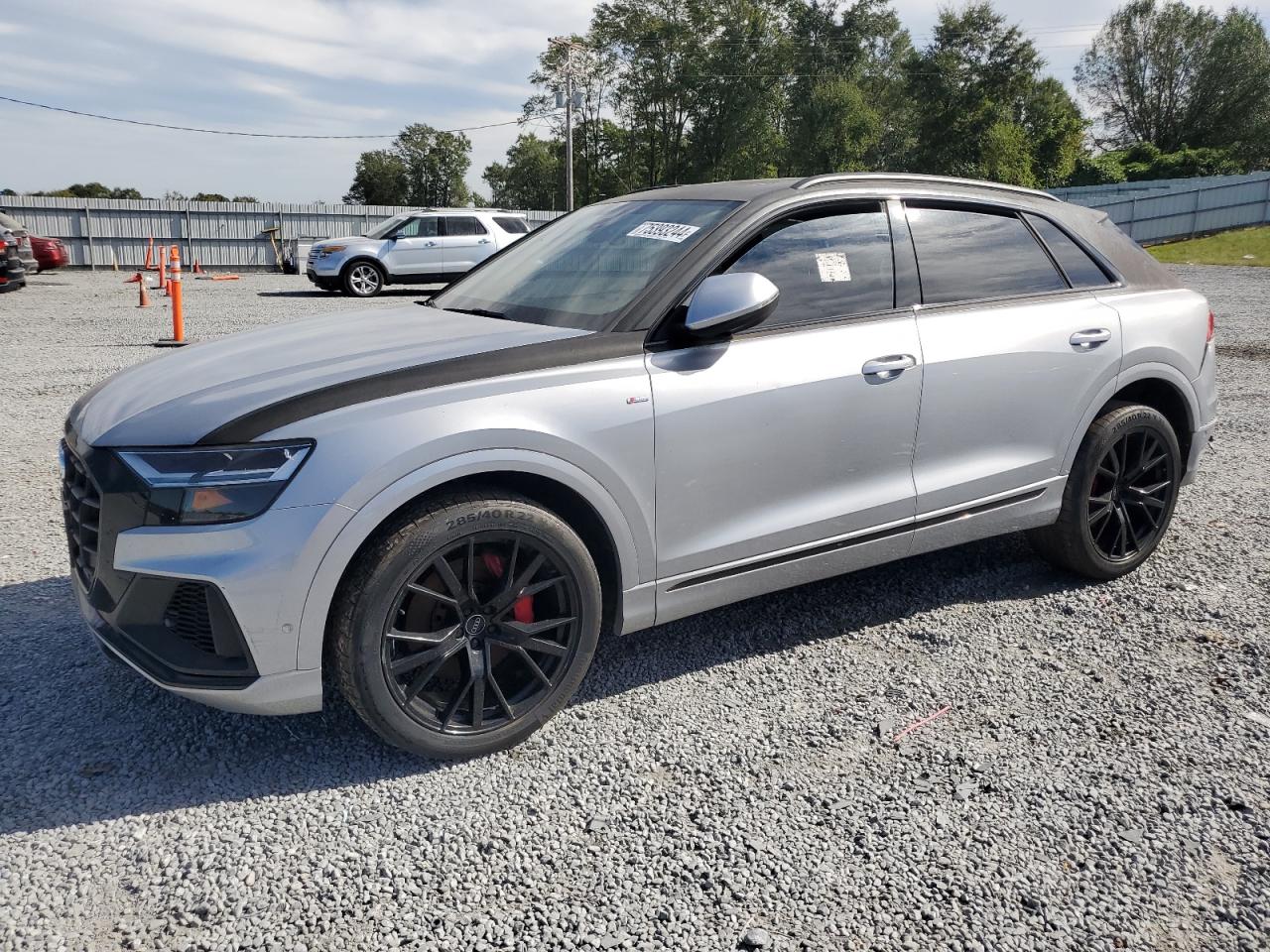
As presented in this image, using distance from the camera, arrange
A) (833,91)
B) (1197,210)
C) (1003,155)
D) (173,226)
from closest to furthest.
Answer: (173,226)
(1197,210)
(1003,155)
(833,91)

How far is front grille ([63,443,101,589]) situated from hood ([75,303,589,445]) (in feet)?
0.40

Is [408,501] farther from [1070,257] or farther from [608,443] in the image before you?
[1070,257]

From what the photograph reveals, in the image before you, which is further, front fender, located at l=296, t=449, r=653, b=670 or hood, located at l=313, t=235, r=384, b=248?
hood, located at l=313, t=235, r=384, b=248

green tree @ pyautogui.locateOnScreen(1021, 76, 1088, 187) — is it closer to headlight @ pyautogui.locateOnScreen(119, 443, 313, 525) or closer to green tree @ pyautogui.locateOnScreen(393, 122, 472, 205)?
green tree @ pyautogui.locateOnScreen(393, 122, 472, 205)

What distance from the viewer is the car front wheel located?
19750 millimetres

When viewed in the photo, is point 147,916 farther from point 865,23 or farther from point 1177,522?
point 865,23

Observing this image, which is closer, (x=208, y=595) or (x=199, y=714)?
(x=208, y=595)

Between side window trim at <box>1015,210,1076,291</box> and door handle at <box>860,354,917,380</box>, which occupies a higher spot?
side window trim at <box>1015,210,1076,291</box>

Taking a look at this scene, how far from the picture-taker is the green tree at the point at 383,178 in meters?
75.7

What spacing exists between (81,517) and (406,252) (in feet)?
59.1

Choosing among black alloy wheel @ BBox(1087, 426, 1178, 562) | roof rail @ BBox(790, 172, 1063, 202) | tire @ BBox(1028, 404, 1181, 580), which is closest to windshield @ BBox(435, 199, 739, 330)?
roof rail @ BBox(790, 172, 1063, 202)

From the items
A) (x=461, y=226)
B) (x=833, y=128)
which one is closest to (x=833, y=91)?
(x=833, y=128)

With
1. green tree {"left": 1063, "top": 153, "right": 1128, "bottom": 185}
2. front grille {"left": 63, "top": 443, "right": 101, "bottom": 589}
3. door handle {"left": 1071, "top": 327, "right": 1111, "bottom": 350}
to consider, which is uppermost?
green tree {"left": 1063, "top": 153, "right": 1128, "bottom": 185}

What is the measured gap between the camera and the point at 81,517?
287 centimetres
